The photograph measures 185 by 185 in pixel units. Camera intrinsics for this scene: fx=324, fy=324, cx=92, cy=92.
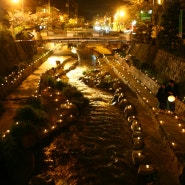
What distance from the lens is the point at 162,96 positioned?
1568 centimetres

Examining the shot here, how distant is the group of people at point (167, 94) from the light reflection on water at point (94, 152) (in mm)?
2185

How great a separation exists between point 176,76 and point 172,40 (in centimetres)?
571

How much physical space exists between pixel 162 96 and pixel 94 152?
442 centimetres

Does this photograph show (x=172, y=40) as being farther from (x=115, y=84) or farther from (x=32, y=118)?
(x=32, y=118)

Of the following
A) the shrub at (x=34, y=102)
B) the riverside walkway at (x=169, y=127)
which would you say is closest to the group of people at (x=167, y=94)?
the riverside walkway at (x=169, y=127)

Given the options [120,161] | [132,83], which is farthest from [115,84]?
[120,161]

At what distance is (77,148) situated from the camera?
47.6ft

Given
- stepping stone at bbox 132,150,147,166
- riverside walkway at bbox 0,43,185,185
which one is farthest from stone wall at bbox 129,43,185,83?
stepping stone at bbox 132,150,147,166

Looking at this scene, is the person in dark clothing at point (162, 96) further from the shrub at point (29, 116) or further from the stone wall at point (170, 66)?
the shrub at point (29, 116)

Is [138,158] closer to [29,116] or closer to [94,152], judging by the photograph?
[94,152]

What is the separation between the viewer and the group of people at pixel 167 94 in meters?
15.0

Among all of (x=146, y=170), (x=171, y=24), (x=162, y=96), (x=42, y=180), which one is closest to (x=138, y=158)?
(x=146, y=170)

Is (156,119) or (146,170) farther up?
(156,119)

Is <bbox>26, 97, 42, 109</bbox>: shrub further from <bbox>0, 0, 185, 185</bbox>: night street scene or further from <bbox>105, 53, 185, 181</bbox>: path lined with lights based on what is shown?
<bbox>105, 53, 185, 181</bbox>: path lined with lights
